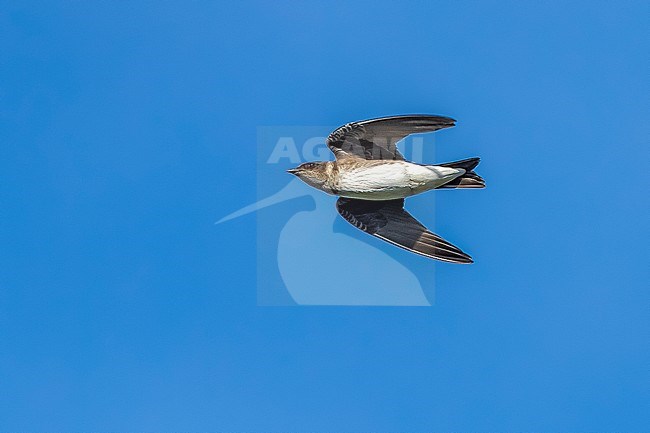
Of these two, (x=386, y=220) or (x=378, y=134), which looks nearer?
(x=378, y=134)

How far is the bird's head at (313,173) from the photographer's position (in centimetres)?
530

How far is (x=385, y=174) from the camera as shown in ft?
16.8

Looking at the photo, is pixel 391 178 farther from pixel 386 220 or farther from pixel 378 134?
pixel 386 220

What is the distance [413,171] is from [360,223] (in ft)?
2.64

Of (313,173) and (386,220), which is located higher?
(313,173)

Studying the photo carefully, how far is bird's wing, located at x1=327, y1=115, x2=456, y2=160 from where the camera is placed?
4.75 m

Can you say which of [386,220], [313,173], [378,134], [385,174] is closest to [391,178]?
[385,174]

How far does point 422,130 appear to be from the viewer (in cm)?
486

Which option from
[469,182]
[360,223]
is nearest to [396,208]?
[360,223]

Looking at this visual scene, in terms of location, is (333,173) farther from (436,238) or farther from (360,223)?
(436,238)

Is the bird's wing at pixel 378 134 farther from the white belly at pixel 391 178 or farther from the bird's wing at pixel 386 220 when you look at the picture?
the bird's wing at pixel 386 220

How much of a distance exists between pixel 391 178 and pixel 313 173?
738mm

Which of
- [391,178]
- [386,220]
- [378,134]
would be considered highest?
[378,134]

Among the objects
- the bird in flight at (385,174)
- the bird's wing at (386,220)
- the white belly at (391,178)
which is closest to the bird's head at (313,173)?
the bird in flight at (385,174)
